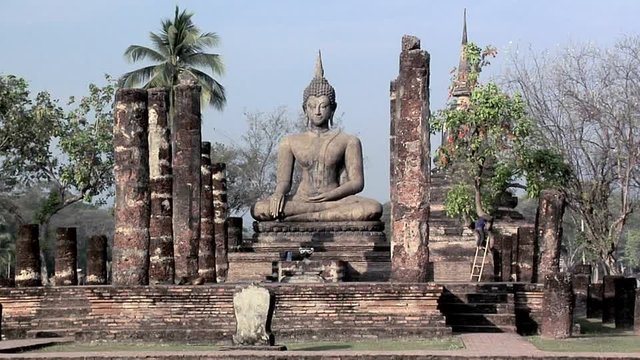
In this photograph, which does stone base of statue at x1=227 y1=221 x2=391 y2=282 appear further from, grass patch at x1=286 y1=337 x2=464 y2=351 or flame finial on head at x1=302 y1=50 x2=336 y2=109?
grass patch at x1=286 y1=337 x2=464 y2=351

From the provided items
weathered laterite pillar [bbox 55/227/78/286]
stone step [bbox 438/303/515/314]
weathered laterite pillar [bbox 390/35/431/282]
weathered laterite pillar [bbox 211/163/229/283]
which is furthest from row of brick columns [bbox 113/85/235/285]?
weathered laterite pillar [bbox 211/163/229/283]

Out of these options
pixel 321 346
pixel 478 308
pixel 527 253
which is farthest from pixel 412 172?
pixel 527 253

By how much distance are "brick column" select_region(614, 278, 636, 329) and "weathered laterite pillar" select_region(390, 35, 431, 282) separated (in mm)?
5549

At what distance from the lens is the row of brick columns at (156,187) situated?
19359mm

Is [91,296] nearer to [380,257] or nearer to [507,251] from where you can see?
[380,257]

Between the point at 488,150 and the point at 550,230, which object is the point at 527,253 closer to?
the point at 550,230

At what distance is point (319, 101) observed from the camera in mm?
25969

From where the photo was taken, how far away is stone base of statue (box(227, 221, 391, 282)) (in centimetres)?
2356

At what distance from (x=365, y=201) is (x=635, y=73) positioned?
8.26m

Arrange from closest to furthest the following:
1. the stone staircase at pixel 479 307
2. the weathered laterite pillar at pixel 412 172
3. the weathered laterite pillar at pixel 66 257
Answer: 1. the weathered laterite pillar at pixel 412 172
2. the stone staircase at pixel 479 307
3. the weathered laterite pillar at pixel 66 257

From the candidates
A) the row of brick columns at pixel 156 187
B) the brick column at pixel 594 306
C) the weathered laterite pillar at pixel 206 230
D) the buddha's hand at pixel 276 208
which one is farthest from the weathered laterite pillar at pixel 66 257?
the brick column at pixel 594 306

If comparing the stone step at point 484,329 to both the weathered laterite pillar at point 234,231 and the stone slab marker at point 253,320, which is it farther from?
the weathered laterite pillar at point 234,231

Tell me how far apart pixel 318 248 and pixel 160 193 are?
16.1 feet

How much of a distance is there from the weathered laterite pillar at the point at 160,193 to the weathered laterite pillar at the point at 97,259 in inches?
216
